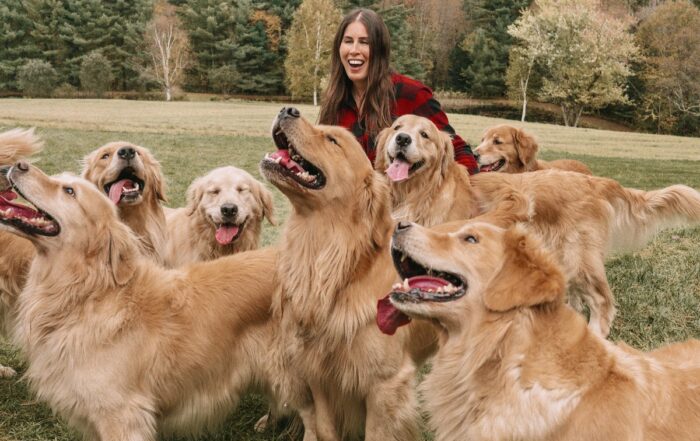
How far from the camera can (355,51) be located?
4629mm

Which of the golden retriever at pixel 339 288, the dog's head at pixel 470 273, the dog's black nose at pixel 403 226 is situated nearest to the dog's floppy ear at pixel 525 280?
the dog's head at pixel 470 273

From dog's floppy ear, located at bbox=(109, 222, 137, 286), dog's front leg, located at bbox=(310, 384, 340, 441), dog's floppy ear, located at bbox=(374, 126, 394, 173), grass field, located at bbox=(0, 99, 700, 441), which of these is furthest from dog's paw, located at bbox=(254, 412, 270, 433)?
dog's floppy ear, located at bbox=(374, 126, 394, 173)

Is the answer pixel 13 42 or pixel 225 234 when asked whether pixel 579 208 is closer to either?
pixel 225 234

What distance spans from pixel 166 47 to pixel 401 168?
3650 centimetres

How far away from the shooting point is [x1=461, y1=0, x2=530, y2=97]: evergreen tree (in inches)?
1420

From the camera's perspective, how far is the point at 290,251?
10.3 feet

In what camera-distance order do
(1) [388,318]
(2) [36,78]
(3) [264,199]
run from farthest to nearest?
(2) [36,78] → (3) [264,199] → (1) [388,318]

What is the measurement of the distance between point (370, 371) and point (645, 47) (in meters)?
36.2

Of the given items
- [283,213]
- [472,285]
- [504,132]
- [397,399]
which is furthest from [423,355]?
[283,213]

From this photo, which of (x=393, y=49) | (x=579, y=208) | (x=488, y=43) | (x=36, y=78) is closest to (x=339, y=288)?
(x=579, y=208)

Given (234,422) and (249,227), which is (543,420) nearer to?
(234,422)

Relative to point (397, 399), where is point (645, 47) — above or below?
above

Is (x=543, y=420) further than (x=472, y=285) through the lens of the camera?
No

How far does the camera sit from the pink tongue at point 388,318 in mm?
2633
